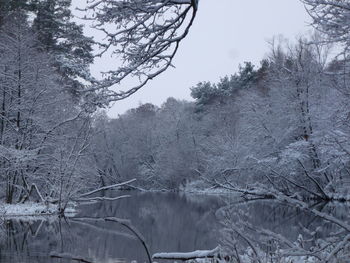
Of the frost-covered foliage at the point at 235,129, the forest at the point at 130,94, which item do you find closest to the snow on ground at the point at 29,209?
the forest at the point at 130,94

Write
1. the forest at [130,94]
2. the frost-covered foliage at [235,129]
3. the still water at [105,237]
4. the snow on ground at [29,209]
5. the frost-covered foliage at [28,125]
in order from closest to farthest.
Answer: the forest at [130,94] → the still water at [105,237] → the snow on ground at [29,209] → the frost-covered foliage at [28,125] → the frost-covered foliage at [235,129]

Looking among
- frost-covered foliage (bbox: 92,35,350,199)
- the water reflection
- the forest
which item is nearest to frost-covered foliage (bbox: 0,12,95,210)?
the forest

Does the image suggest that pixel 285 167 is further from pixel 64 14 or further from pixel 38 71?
pixel 64 14

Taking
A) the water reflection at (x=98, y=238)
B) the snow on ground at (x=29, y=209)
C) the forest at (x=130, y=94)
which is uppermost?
the forest at (x=130, y=94)

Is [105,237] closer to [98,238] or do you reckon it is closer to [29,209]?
[98,238]

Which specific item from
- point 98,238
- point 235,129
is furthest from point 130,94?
point 235,129

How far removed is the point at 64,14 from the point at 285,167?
62.7 ft

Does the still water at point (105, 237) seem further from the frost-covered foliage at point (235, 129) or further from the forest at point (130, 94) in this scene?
the frost-covered foliage at point (235, 129)

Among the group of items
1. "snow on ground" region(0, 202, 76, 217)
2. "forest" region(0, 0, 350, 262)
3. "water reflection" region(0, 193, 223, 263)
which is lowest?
"water reflection" region(0, 193, 223, 263)

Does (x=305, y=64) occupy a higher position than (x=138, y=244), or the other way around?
(x=305, y=64)

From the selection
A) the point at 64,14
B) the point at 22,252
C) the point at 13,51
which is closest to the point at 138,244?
the point at 22,252

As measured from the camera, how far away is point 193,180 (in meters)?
45.9

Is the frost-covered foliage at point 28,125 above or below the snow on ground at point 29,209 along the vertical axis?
above

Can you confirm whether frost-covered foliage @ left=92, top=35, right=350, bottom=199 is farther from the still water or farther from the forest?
the still water
